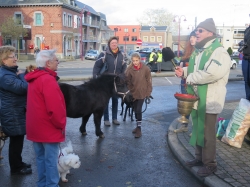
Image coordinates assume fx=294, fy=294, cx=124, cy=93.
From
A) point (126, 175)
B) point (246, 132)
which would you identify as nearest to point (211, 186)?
point (126, 175)

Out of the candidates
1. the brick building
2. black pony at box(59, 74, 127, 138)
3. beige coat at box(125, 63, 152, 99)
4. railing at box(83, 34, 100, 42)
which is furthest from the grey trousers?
railing at box(83, 34, 100, 42)

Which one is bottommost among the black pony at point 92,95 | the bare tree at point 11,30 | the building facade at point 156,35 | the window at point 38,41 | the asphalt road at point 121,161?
the asphalt road at point 121,161

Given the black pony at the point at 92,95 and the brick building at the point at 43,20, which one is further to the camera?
the brick building at the point at 43,20

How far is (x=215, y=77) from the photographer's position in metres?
3.95

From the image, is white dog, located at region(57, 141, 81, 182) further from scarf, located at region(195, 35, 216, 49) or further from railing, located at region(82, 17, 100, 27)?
railing, located at region(82, 17, 100, 27)

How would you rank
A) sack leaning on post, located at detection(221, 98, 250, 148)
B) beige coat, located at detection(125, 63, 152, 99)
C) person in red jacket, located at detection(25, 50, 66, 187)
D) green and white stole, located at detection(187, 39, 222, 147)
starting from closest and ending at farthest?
person in red jacket, located at detection(25, 50, 66, 187), green and white stole, located at detection(187, 39, 222, 147), sack leaning on post, located at detection(221, 98, 250, 148), beige coat, located at detection(125, 63, 152, 99)

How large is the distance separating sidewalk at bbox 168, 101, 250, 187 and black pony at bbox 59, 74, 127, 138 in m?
1.61

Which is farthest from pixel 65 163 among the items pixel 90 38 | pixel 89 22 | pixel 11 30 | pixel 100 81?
pixel 89 22

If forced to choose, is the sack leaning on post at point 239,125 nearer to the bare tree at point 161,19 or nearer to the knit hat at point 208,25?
the knit hat at point 208,25

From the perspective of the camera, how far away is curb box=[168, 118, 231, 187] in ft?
13.6

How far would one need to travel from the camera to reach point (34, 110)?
3.51 metres

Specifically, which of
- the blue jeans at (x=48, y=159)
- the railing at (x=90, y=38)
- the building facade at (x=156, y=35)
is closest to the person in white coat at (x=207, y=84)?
the blue jeans at (x=48, y=159)

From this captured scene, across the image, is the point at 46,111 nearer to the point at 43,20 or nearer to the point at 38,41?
the point at 38,41

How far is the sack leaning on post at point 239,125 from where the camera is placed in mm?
5434
